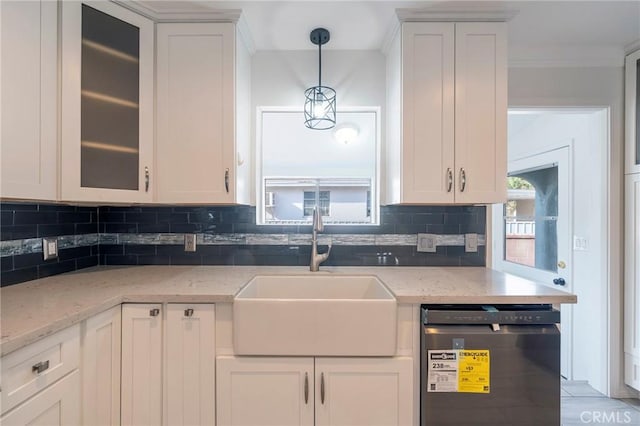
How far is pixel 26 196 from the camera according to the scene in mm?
1155

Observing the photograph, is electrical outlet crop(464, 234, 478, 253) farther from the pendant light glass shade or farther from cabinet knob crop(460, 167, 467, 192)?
the pendant light glass shade

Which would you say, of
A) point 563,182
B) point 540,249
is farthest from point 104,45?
point 540,249

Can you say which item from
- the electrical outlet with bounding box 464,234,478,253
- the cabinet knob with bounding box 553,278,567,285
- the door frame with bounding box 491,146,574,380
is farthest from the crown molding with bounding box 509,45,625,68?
the cabinet knob with bounding box 553,278,567,285

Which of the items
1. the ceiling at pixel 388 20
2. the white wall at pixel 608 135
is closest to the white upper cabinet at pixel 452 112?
the ceiling at pixel 388 20

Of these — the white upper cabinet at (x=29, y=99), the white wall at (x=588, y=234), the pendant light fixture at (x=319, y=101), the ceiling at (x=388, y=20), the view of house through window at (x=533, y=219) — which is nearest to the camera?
the white upper cabinet at (x=29, y=99)

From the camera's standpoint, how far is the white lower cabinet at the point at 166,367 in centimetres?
125

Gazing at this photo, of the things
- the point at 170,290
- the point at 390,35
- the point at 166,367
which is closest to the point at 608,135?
the point at 390,35

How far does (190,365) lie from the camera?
4.14ft

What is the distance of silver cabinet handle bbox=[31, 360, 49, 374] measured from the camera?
88cm

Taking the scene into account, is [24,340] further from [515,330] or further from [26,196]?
[515,330]

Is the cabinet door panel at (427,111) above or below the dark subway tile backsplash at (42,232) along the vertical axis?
above

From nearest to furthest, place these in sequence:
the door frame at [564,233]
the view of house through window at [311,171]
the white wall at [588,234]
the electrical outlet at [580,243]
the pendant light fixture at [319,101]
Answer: the pendant light fixture at [319,101] < the white wall at [588,234] < the electrical outlet at [580,243] < the door frame at [564,233] < the view of house through window at [311,171]

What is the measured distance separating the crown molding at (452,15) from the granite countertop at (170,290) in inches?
55.0

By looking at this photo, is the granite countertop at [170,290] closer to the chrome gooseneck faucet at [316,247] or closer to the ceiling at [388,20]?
the chrome gooseneck faucet at [316,247]
